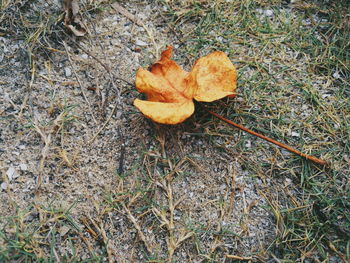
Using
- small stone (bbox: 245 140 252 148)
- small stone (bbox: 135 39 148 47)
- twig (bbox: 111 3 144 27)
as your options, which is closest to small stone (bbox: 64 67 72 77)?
small stone (bbox: 135 39 148 47)

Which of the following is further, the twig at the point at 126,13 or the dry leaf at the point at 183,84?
the twig at the point at 126,13

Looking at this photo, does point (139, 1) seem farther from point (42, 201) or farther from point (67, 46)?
point (42, 201)

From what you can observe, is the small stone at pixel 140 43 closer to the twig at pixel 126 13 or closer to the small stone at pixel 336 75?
the twig at pixel 126 13

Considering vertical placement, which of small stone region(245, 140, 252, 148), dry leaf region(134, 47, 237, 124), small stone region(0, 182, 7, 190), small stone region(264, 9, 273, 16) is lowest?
small stone region(0, 182, 7, 190)

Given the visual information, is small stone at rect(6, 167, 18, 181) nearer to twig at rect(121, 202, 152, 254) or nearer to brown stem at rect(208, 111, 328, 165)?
twig at rect(121, 202, 152, 254)

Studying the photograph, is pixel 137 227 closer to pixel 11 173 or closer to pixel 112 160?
pixel 112 160

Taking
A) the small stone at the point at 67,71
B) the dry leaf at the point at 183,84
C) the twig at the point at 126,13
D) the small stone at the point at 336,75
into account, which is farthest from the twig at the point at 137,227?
the small stone at the point at 336,75

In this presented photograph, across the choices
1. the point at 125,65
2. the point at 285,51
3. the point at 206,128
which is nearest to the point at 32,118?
the point at 125,65
